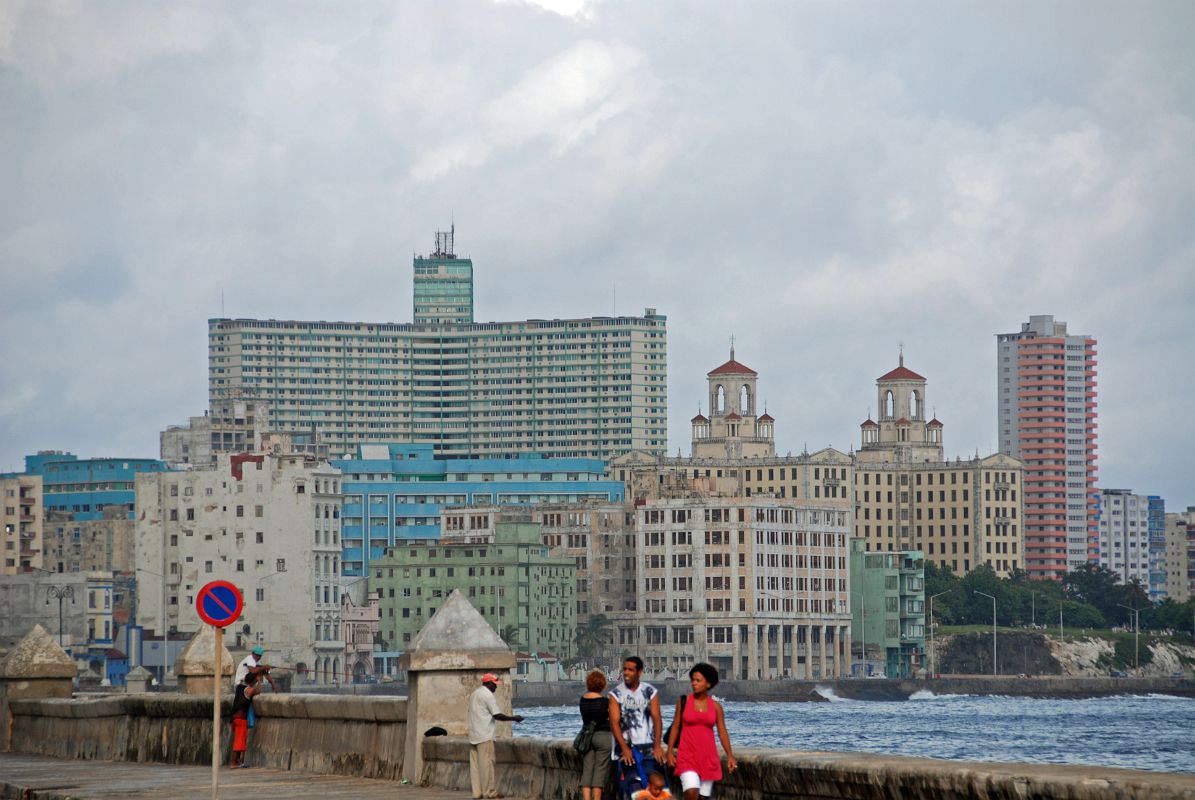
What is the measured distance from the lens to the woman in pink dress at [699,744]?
19.8 m

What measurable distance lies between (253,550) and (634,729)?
568 ft

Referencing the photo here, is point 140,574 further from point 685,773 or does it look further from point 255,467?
point 685,773

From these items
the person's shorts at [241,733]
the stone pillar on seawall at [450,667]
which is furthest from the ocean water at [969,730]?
the stone pillar on seawall at [450,667]

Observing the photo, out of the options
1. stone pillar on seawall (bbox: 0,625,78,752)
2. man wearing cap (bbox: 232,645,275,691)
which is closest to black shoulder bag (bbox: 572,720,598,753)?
man wearing cap (bbox: 232,645,275,691)

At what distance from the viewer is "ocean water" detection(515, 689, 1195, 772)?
114 metres

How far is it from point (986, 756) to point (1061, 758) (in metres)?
5.23

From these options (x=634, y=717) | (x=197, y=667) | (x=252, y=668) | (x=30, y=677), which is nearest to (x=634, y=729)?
(x=634, y=717)

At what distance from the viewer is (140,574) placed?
19325cm

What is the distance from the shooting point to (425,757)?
25.6 metres

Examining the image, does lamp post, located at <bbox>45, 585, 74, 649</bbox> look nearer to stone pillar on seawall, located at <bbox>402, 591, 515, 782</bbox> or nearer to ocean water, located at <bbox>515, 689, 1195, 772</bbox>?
ocean water, located at <bbox>515, 689, 1195, 772</bbox>

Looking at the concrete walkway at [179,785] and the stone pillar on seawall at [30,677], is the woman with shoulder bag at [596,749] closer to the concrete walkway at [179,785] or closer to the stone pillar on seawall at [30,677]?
the concrete walkway at [179,785]

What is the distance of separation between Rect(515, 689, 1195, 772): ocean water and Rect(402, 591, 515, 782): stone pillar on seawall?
7434cm

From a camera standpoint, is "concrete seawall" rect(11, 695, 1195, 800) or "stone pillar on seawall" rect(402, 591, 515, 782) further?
"stone pillar on seawall" rect(402, 591, 515, 782)

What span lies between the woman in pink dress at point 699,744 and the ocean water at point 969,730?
79.1 meters
